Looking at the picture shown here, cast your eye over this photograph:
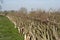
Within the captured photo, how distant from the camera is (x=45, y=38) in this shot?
363 inches

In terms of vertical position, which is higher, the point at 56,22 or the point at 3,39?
the point at 56,22

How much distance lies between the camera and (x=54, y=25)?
9.27 m

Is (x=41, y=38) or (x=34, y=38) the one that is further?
(x=34, y=38)

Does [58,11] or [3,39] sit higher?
[58,11]

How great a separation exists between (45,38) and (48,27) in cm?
59

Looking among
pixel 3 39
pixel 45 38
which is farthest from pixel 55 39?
pixel 3 39

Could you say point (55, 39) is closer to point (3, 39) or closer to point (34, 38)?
point (34, 38)

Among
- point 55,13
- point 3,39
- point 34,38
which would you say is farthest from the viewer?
point 3,39

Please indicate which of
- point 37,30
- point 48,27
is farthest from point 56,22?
point 37,30

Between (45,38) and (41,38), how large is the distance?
2.08ft

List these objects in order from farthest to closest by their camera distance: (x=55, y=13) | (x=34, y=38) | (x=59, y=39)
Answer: (x=55, y=13), (x=34, y=38), (x=59, y=39)

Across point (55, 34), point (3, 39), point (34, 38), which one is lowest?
point (3, 39)

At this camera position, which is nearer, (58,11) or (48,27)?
(48,27)

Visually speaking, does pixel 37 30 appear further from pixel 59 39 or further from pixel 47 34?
pixel 59 39
